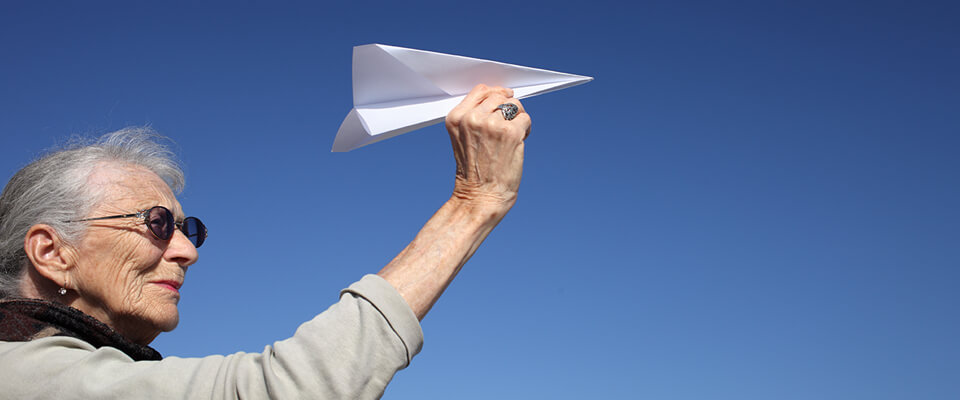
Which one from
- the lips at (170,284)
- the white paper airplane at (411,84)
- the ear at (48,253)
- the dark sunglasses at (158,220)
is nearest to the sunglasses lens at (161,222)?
the dark sunglasses at (158,220)

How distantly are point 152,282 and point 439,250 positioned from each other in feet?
5.04

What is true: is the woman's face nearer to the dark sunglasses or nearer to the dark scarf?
the dark sunglasses

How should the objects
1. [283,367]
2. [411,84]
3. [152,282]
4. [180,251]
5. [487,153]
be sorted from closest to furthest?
[283,367] < [487,153] < [152,282] < [180,251] < [411,84]

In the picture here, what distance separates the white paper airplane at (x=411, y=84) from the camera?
A: 3.69 metres

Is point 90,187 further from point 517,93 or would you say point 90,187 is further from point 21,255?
point 517,93

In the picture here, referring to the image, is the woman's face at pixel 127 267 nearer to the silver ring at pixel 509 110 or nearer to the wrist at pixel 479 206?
the wrist at pixel 479 206

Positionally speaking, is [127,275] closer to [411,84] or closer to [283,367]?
[283,367]

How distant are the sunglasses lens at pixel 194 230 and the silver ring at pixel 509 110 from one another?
5.76 feet

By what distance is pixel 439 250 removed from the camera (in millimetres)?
2535

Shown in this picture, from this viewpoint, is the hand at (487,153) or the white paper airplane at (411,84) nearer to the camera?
the hand at (487,153)

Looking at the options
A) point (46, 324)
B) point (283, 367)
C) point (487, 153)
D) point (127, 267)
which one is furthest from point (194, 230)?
point (283, 367)

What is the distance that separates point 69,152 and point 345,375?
2067 millimetres

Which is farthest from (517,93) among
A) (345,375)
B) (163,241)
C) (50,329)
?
(50,329)

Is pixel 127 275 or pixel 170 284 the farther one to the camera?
pixel 170 284
